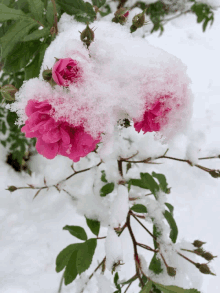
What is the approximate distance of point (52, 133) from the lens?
0.36 meters

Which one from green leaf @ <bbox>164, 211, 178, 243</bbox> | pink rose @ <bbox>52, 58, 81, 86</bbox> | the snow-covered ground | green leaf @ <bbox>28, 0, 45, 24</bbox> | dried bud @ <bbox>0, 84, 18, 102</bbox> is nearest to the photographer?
pink rose @ <bbox>52, 58, 81, 86</bbox>

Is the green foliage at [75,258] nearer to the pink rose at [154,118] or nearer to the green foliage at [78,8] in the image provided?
the pink rose at [154,118]

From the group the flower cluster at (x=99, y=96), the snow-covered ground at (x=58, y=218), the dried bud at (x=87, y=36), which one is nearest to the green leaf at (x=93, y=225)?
the snow-covered ground at (x=58, y=218)

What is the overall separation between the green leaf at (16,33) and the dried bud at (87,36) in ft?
0.86

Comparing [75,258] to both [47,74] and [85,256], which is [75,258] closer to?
[85,256]

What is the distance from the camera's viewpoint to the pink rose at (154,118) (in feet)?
1.30

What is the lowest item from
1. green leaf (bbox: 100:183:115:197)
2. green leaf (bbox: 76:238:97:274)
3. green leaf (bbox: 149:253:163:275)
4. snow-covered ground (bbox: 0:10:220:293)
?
snow-covered ground (bbox: 0:10:220:293)

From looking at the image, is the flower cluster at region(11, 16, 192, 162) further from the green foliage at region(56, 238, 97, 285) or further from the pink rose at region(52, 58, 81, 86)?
the green foliage at region(56, 238, 97, 285)

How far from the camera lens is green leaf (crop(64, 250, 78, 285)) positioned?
734 millimetres

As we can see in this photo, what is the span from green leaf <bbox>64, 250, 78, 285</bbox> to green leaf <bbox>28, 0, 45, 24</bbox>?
2.28 ft

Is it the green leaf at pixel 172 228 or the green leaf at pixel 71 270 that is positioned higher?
the green leaf at pixel 172 228

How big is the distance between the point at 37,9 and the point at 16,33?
8cm

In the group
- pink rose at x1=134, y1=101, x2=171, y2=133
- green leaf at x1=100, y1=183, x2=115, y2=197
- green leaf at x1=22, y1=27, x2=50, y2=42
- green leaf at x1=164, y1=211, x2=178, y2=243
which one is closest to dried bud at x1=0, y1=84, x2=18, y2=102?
green leaf at x1=22, y1=27, x2=50, y2=42

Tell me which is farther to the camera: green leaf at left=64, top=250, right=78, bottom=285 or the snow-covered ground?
the snow-covered ground
